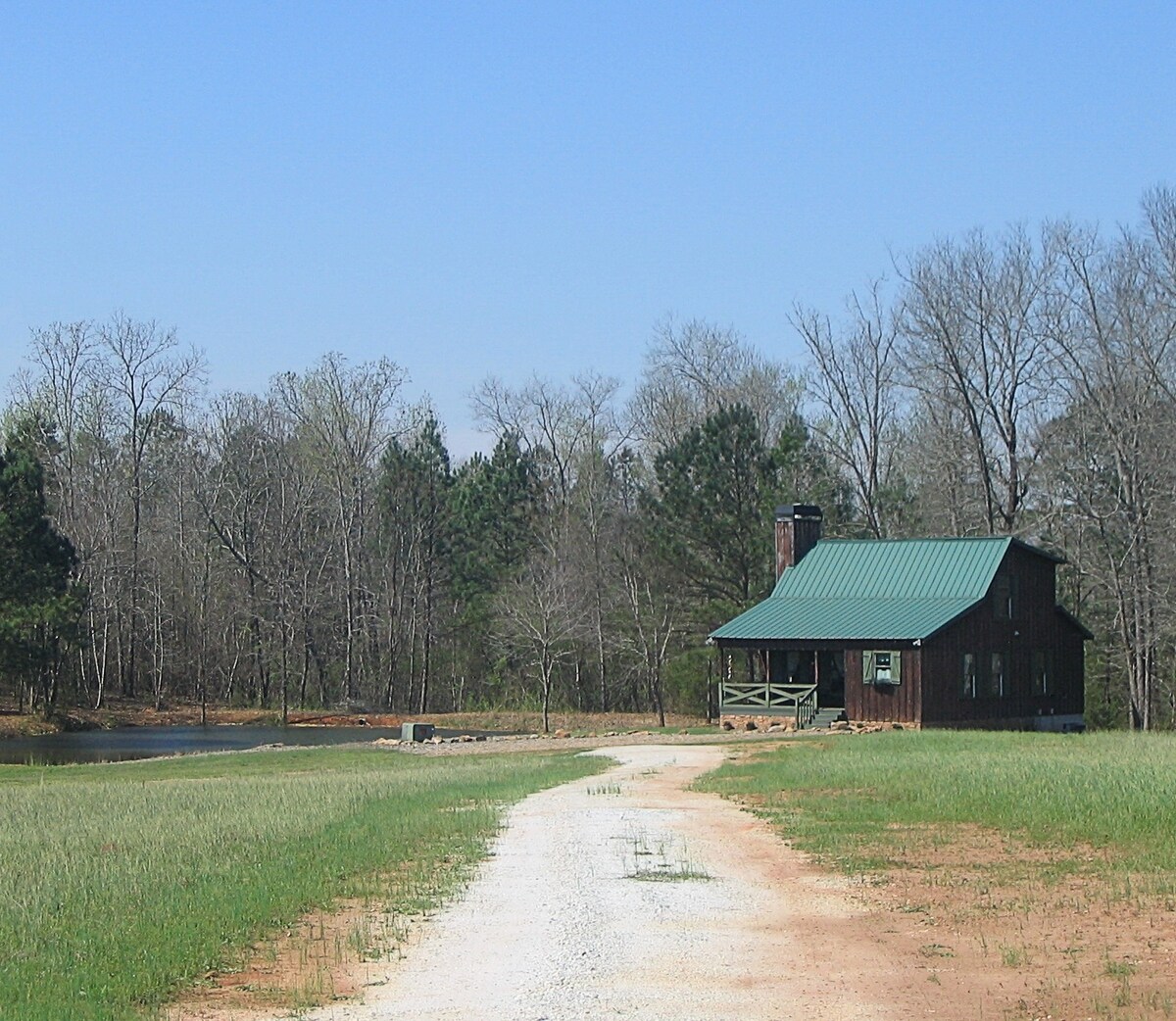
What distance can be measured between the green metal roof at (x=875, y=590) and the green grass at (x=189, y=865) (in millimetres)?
19277

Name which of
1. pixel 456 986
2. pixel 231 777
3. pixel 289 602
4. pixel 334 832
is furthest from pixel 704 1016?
pixel 289 602

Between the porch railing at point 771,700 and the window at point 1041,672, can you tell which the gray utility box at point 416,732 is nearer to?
the porch railing at point 771,700

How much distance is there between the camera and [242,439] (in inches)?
2901

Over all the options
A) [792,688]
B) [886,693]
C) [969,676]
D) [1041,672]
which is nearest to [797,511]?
[792,688]

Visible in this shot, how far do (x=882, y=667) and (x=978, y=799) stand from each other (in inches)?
1027

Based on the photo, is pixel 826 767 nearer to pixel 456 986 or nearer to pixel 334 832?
pixel 334 832

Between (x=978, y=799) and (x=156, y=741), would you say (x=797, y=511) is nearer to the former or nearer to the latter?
(x=156, y=741)

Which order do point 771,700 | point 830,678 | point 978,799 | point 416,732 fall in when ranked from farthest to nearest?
point 830,678, point 771,700, point 416,732, point 978,799

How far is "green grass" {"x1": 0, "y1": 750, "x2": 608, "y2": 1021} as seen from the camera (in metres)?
9.82

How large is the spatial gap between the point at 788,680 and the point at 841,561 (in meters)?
4.20

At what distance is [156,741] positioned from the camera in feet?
168

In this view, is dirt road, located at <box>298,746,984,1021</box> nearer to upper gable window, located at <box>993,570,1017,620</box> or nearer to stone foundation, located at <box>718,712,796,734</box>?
stone foundation, located at <box>718,712,796,734</box>

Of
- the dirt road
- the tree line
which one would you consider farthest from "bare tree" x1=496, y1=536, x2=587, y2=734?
the dirt road

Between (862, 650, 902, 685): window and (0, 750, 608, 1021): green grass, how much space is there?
61.7ft
